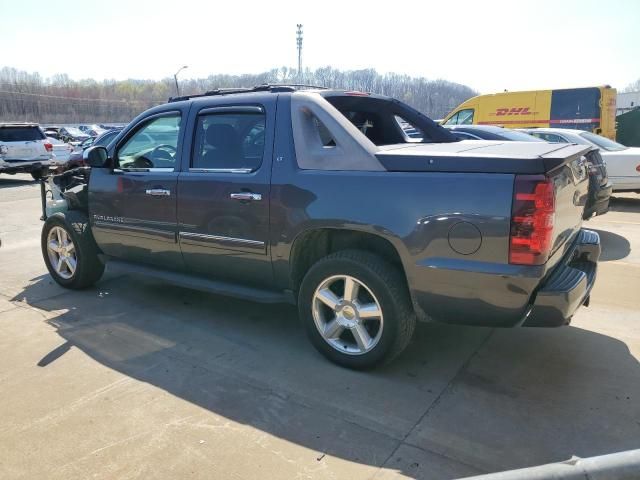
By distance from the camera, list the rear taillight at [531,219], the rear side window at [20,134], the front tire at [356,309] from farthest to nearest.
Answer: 1. the rear side window at [20,134]
2. the front tire at [356,309]
3. the rear taillight at [531,219]

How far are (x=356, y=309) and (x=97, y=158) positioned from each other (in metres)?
2.85

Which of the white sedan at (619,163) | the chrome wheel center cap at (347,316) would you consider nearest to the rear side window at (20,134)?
the white sedan at (619,163)

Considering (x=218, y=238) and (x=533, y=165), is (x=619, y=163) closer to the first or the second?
(x=533, y=165)

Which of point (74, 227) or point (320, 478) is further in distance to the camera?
point (74, 227)

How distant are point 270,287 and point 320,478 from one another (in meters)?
1.70

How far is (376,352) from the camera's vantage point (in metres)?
3.41

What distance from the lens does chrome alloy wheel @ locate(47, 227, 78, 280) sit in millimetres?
5336

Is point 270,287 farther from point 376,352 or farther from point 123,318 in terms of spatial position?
point 123,318

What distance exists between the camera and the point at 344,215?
11.0ft

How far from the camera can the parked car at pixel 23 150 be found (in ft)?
50.6

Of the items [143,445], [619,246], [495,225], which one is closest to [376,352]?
[495,225]

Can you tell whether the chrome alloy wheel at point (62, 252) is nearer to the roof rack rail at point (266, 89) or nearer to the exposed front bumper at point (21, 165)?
the roof rack rail at point (266, 89)

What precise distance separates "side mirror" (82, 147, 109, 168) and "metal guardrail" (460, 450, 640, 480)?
4.22 metres

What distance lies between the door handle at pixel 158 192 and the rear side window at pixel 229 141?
0.32m
